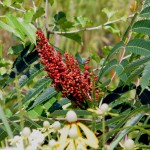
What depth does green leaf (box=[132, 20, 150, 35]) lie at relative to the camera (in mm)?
1965

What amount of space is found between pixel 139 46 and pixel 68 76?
0.92 ft

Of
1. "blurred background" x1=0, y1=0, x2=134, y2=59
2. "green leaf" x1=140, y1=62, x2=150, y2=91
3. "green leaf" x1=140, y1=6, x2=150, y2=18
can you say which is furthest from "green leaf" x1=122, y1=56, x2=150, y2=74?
"blurred background" x1=0, y1=0, x2=134, y2=59

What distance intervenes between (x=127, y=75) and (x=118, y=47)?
126 millimetres

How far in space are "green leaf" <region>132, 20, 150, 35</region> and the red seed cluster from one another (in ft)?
0.80

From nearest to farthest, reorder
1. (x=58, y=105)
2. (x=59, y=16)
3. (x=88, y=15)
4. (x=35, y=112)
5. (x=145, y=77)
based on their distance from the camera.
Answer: (x=145, y=77), (x=58, y=105), (x=35, y=112), (x=59, y=16), (x=88, y=15)

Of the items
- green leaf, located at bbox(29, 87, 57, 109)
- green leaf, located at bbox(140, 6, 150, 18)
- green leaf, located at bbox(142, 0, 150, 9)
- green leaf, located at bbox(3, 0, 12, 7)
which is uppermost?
green leaf, located at bbox(3, 0, 12, 7)

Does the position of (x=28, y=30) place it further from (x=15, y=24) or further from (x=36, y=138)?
(x=36, y=138)

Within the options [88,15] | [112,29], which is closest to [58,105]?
[112,29]

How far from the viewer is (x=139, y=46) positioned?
192 cm

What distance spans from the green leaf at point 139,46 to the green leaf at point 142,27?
48 mm

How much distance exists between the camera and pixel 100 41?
243 inches

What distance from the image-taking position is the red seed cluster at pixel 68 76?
1.87 metres

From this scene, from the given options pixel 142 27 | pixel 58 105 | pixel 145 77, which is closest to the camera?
pixel 145 77

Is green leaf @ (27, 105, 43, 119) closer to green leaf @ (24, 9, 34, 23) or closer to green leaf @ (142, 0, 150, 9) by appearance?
green leaf @ (24, 9, 34, 23)
